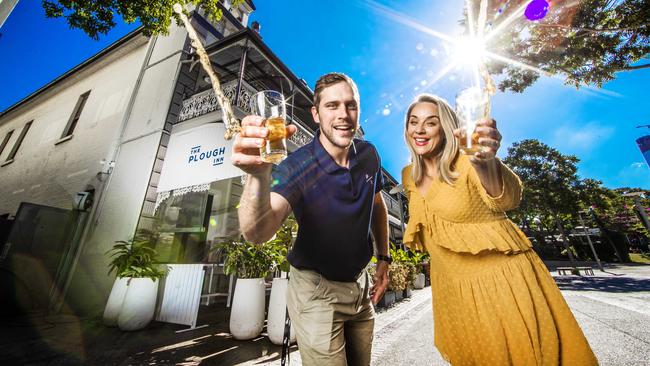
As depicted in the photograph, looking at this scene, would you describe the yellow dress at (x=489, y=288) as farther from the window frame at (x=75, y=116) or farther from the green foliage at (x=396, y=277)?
the window frame at (x=75, y=116)

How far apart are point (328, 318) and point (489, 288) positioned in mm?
784

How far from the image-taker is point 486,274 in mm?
1175

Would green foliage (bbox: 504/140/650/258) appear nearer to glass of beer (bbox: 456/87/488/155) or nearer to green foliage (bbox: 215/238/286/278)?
green foliage (bbox: 215/238/286/278)

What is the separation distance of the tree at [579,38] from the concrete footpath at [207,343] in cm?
518

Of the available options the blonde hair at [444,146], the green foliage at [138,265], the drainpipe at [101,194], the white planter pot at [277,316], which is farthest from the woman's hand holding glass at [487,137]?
the drainpipe at [101,194]

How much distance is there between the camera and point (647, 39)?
16.0ft

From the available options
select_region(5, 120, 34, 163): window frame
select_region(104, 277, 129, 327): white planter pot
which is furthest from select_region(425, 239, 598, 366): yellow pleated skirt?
select_region(5, 120, 34, 163): window frame

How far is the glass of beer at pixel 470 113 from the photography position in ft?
3.43

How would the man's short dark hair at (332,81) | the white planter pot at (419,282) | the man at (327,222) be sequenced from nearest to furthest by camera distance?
1. the man at (327,222)
2. the man's short dark hair at (332,81)
3. the white planter pot at (419,282)

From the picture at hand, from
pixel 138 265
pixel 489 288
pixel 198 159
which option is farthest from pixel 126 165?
pixel 489 288

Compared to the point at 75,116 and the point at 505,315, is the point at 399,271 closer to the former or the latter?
the point at 505,315

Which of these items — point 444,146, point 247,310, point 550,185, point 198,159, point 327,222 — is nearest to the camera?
point 327,222

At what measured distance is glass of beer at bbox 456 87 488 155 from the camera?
1046 mm

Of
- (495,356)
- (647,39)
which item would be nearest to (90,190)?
(495,356)
